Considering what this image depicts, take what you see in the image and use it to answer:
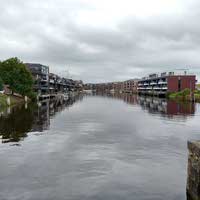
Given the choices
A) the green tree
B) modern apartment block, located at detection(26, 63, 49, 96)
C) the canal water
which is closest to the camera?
the canal water

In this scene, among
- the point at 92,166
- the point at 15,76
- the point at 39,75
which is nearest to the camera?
the point at 92,166

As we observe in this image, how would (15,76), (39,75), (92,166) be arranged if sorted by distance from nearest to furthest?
(92,166) → (15,76) → (39,75)

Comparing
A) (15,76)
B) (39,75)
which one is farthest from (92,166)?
(39,75)

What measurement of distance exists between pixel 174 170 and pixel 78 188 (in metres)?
8.95

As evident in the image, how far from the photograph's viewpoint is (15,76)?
356ft

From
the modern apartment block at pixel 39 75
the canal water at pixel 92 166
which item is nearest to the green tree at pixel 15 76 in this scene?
the modern apartment block at pixel 39 75

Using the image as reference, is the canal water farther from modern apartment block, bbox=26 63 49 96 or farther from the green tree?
modern apartment block, bbox=26 63 49 96

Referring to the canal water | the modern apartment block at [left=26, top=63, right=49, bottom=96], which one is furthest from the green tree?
the canal water

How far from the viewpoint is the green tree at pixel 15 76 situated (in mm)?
107625

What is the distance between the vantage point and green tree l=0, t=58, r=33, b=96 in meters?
108

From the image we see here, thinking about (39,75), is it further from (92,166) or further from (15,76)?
(92,166)

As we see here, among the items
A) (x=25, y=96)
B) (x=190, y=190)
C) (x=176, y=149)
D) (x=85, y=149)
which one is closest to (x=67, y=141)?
(x=85, y=149)

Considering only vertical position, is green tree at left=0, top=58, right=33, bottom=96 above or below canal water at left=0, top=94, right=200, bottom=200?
above

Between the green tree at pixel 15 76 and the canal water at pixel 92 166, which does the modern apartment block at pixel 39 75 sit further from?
the canal water at pixel 92 166
